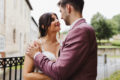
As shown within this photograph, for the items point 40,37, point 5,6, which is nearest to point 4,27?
point 5,6

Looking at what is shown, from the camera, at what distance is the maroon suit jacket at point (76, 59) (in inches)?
47.6

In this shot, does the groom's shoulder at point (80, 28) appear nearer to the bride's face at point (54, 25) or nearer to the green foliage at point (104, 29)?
the bride's face at point (54, 25)

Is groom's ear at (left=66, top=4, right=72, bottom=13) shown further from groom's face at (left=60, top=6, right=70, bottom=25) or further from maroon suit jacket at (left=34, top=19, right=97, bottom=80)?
maroon suit jacket at (left=34, top=19, right=97, bottom=80)

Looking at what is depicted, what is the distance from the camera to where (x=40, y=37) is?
1854 millimetres

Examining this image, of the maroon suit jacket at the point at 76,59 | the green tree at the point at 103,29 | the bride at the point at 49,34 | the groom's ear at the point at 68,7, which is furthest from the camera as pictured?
the green tree at the point at 103,29

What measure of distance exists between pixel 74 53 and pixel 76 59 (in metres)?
0.05

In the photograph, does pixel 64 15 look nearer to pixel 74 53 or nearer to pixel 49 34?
pixel 74 53

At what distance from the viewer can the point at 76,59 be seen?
3.99 ft

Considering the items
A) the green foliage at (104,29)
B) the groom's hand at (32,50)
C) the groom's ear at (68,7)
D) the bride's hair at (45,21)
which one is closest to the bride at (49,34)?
the bride's hair at (45,21)

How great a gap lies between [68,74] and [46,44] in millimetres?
613

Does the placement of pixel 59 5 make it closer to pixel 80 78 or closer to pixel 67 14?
pixel 67 14

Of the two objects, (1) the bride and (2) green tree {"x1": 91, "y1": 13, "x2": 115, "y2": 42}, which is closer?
(1) the bride

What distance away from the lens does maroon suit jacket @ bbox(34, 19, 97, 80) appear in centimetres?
121

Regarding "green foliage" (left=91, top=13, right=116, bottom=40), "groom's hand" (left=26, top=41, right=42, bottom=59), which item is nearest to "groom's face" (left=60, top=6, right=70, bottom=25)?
"groom's hand" (left=26, top=41, right=42, bottom=59)
